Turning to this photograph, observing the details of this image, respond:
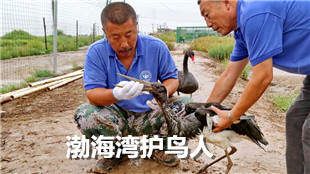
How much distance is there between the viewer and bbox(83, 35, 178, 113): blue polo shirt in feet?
10.2

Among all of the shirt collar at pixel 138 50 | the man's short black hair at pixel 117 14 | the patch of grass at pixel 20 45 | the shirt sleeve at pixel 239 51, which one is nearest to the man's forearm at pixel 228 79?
the shirt sleeve at pixel 239 51

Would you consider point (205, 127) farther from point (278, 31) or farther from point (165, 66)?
point (278, 31)

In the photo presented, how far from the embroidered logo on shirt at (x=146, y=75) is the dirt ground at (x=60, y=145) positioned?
100 cm

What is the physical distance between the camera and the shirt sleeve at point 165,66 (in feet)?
10.9

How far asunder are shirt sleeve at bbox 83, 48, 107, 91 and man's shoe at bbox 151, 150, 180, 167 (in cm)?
103

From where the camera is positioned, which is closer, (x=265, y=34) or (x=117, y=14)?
(x=265, y=34)

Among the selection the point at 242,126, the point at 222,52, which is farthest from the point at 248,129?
the point at 222,52

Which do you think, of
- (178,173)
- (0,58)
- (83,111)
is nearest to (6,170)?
(83,111)

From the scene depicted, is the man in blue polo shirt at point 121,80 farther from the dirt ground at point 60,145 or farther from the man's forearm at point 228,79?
the man's forearm at point 228,79

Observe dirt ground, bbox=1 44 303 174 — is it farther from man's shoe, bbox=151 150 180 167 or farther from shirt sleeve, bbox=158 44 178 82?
shirt sleeve, bbox=158 44 178 82

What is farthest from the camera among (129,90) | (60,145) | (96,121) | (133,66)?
(60,145)

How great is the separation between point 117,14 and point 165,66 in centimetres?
85

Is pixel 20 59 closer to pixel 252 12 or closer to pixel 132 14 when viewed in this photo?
pixel 132 14

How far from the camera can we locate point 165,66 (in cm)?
334
